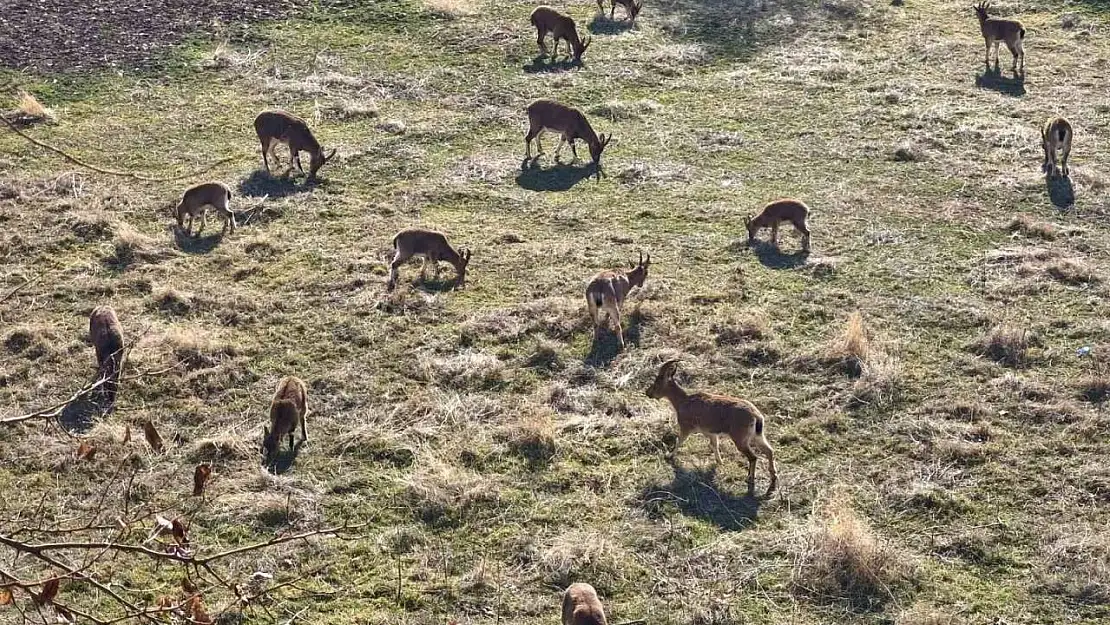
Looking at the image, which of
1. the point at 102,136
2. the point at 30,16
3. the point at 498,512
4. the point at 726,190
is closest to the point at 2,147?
the point at 102,136

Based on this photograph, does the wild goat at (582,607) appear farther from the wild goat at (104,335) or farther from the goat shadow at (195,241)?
the goat shadow at (195,241)

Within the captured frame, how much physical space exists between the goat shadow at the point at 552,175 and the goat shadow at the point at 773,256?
3439mm

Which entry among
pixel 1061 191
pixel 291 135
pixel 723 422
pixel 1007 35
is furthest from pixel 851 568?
pixel 1007 35

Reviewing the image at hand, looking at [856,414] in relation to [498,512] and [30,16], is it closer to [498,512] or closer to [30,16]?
[498,512]

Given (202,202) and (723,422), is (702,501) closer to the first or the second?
(723,422)

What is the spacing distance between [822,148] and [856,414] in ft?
28.7

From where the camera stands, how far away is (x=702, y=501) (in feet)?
34.1

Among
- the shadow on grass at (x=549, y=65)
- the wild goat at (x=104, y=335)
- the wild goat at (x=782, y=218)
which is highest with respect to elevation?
the shadow on grass at (x=549, y=65)

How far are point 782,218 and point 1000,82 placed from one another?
8.63 meters

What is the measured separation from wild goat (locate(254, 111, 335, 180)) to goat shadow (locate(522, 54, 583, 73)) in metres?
5.94

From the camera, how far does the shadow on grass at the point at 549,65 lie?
75.3ft

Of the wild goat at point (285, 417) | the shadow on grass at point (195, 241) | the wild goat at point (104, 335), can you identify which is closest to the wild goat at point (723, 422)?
the wild goat at point (285, 417)

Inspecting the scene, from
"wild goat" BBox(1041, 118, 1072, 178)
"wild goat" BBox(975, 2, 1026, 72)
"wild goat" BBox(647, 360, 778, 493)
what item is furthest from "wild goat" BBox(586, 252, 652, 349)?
"wild goat" BBox(975, 2, 1026, 72)

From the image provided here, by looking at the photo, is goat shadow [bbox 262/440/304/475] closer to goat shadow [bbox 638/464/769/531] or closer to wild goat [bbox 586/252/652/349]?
goat shadow [bbox 638/464/769/531]
